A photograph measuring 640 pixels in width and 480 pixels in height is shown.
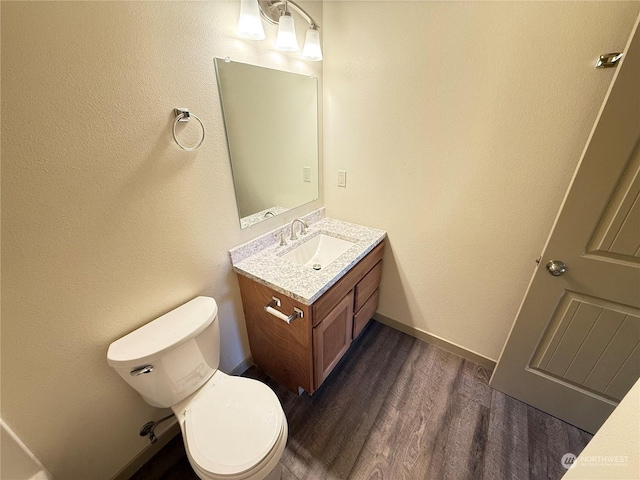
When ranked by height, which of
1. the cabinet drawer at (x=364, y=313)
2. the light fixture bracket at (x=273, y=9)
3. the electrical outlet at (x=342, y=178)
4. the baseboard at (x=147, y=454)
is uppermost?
the light fixture bracket at (x=273, y=9)

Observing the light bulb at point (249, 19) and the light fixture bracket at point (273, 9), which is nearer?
the light bulb at point (249, 19)

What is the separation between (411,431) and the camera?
4.38ft

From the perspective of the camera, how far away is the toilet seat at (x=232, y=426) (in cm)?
87

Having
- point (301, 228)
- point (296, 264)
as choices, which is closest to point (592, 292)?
point (296, 264)

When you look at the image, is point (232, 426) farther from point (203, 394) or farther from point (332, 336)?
point (332, 336)

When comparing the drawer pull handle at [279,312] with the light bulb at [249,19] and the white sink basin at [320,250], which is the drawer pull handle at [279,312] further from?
the light bulb at [249,19]

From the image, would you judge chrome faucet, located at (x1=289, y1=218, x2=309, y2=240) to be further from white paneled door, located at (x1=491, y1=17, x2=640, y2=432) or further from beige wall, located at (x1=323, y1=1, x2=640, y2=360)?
white paneled door, located at (x1=491, y1=17, x2=640, y2=432)

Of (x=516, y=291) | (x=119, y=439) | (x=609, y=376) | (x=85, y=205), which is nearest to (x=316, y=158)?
(x=85, y=205)

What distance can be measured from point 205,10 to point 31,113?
69 cm

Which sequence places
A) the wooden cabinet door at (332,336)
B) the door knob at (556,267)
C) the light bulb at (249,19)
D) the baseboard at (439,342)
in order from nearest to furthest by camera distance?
1. the light bulb at (249,19)
2. the door knob at (556,267)
3. the wooden cabinet door at (332,336)
4. the baseboard at (439,342)

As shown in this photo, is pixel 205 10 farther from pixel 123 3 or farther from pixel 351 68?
pixel 351 68

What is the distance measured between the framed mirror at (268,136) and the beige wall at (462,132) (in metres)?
0.19

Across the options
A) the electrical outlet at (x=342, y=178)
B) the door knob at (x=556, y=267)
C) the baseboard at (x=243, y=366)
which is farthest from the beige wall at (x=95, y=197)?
the door knob at (x=556, y=267)

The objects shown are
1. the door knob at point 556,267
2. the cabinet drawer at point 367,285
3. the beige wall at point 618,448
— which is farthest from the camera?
the cabinet drawer at point 367,285
